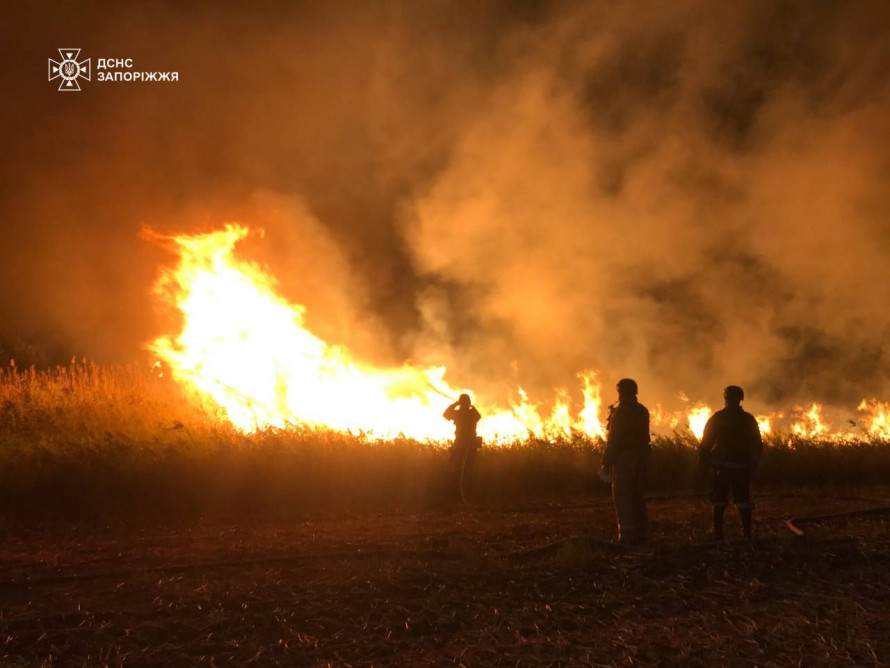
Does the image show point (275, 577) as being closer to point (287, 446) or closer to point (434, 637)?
point (434, 637)

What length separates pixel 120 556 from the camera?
7.73 m

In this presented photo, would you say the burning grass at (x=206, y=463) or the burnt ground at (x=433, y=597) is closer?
the burnt ground at (x=433, y=597)

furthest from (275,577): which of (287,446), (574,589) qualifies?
(287,446)

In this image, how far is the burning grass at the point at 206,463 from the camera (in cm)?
1076

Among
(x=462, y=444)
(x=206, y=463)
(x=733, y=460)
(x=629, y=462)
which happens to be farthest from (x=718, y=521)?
(x=206, y=463)

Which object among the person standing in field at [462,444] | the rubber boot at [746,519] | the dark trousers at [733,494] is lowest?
the rubber boot at [746,519]

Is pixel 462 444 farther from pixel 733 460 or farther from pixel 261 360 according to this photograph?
pixel 261 360

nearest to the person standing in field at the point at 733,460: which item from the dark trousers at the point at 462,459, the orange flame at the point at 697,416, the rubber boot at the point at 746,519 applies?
the rubber boot at the point at 746,519

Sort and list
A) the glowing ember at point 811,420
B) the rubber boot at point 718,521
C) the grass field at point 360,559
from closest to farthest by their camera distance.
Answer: the grass field at point 360,559 → the rubber boot at point 718,521 → the glowing ember at point 811,420

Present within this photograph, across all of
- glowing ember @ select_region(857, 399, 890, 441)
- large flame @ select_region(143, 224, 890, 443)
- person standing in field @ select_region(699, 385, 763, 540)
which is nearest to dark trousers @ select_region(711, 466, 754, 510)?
person standing in field @ select_region(699, 385, 763, 540)

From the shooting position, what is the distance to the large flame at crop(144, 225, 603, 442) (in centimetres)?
1666

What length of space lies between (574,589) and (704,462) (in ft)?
12.3

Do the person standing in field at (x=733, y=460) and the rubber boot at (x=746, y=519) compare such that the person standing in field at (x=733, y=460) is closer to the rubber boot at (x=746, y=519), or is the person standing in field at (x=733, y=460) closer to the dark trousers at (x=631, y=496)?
the rubber boot at (x=746, y=519)

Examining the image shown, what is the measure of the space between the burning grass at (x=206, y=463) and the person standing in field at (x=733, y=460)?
15.0ft
